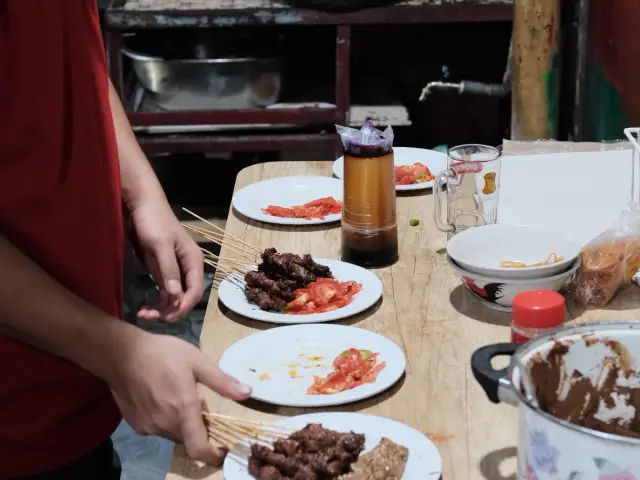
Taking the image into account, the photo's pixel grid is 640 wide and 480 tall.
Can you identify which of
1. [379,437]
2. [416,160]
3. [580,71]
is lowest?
[379,437]

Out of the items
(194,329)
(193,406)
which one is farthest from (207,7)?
(193,406)

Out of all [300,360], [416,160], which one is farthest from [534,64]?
[300,360]

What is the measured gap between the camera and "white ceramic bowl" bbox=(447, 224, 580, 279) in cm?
162

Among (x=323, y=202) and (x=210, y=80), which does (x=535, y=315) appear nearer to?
(x=323, y=202)

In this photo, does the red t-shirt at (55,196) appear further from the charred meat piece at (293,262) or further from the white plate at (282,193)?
the white plate at (282,193)

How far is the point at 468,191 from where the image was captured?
1.84 meters

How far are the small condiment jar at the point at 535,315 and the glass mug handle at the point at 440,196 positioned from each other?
0.45 m

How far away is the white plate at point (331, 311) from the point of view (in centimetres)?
154

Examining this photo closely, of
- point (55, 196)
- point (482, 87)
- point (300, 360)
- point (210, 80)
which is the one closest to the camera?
point (55, 196)

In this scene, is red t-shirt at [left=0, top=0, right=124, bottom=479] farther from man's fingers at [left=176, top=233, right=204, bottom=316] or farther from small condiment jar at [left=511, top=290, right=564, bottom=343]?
small condiment jar at [left=511, top=290, right=564, bottom=343]

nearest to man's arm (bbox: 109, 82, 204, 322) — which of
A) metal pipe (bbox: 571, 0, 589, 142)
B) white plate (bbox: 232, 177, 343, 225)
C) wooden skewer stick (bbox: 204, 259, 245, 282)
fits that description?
wooden skewer stick (bbox: 204, 259, 245, 282)

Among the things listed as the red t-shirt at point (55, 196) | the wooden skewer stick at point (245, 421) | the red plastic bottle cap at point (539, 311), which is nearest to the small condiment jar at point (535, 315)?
the red plastic bottle cap at point (539, 311)

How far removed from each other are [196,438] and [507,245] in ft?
2.57

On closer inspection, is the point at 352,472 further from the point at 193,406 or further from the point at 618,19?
the point at 618,19
